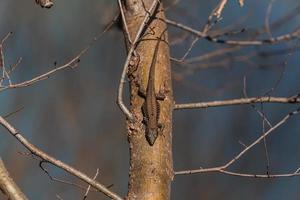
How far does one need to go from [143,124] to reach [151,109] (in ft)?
0.14

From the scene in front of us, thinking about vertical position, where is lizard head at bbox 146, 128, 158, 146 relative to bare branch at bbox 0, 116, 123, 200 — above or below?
above

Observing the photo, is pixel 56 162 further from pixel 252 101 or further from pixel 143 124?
pixel 252 101

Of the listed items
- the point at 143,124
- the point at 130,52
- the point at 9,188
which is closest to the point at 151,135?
the point at 143,124

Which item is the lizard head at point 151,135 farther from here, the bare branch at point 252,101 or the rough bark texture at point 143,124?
Result: the bare branch at point 252,101

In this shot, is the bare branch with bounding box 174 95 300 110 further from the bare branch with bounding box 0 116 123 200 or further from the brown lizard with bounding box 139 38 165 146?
the bare branch with bounding box 0 116 123 200

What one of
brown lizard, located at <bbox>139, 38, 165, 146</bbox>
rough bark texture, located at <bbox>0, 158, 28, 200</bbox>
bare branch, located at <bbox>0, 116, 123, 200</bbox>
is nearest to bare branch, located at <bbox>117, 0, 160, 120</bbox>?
brown lizard, located at <bbox>139, 38, 165, 146</bbox>

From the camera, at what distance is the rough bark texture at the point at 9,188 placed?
168 cm

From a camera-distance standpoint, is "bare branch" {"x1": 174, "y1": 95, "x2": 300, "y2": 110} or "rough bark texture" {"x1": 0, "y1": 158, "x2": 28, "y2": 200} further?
"bare branch" {"x1": 174, "y1": 95, "x2": 300, "y2": 110}

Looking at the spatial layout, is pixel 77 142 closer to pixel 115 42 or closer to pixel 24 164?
pixel 24 164

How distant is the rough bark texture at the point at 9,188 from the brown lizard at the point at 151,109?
1.08ft

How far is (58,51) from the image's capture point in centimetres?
491

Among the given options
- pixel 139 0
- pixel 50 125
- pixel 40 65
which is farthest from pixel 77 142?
pixel 139 0

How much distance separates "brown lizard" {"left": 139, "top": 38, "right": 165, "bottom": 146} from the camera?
1.76 metres

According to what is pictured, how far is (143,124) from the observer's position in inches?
71.5
